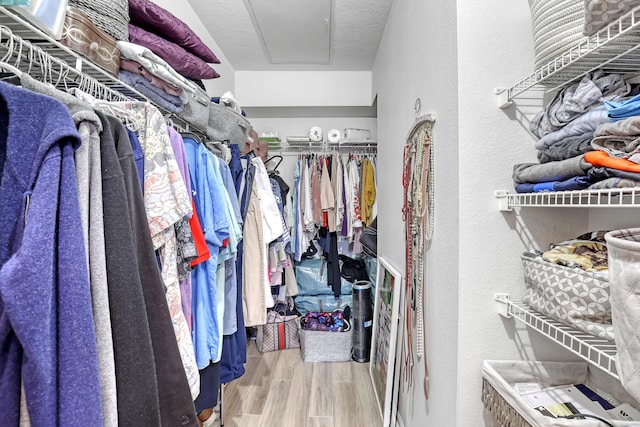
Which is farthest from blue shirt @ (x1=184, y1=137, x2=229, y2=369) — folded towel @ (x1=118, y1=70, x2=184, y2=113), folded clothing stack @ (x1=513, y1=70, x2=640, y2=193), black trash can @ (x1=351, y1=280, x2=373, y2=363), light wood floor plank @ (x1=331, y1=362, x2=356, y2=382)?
black trash can @ (x1=351, y1=280, x2=373, y2=363)

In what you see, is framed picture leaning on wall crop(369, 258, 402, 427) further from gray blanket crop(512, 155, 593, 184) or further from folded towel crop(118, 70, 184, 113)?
folded towel crop(118, 70, 184, 113)

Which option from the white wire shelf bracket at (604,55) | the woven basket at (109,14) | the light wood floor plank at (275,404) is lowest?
the light wood floor plank at (275,404)

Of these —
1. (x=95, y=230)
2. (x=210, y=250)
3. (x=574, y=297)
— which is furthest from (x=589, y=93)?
(x=210, y=250)

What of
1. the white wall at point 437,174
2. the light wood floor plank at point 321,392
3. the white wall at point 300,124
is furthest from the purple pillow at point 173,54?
the light wood floor plank at point 321,392

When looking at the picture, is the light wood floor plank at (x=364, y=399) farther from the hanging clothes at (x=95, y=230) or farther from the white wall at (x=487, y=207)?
the hanging clothes at (x=95, y=230)

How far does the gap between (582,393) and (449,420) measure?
389 millimetres

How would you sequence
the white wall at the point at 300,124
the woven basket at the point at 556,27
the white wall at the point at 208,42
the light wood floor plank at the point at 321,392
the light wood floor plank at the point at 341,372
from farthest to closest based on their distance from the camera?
the white wall at the point at 300,124, the light wood floor plank at the point at 341,372, the light wood floor plank at the point at 321,392, the white wall at the point at 208,42, the woven basket at the point at 556,27

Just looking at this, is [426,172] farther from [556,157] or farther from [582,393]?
[582,393]

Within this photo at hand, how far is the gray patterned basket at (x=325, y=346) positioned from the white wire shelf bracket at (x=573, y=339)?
191 centimetres

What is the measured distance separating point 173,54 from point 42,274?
1236 millimetres

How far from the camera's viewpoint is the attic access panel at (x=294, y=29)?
211cm

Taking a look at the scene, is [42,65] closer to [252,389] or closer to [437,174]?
[437,174]

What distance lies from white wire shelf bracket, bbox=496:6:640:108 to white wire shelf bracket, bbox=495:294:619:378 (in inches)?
22.2

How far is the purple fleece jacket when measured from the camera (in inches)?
19.8
